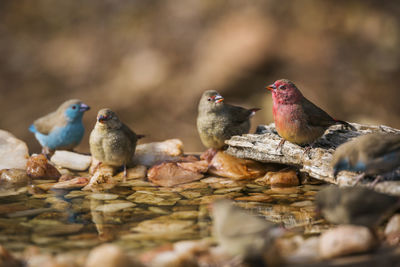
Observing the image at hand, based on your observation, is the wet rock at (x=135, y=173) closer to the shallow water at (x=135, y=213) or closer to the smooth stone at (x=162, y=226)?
the shallow water at (x=135, y=213)

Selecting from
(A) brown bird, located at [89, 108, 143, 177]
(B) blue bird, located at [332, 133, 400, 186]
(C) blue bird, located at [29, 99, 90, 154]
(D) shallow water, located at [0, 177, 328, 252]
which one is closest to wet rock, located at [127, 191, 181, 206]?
(D) shallow water, located at [0, 177, 328, 252]

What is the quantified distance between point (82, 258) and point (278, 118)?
2088 mm

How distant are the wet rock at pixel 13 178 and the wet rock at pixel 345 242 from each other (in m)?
2.69

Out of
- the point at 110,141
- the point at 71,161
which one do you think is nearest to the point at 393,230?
the point at 110,141

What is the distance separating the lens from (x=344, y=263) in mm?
2104

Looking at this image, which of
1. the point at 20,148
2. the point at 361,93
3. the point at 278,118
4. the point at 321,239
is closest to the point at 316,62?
the point at 361,93

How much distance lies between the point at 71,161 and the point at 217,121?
1.52 meters

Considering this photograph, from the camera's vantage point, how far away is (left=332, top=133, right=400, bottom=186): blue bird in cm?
280

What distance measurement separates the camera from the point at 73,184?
386 cm

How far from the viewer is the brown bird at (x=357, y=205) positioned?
2.44 meters

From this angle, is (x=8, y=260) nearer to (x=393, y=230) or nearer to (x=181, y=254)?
(x=181, y=254)

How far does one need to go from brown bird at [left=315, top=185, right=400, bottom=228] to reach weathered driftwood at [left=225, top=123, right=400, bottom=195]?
782mm

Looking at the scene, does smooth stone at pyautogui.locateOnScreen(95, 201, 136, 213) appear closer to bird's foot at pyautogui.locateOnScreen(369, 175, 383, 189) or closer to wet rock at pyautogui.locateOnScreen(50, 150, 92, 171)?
wet rock at pyautogui.locateOnScreen(50, 150, 92, 171)

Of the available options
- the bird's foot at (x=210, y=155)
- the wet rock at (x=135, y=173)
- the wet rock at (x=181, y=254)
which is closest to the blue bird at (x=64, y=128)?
the wet rock at (x=135, y=173)
